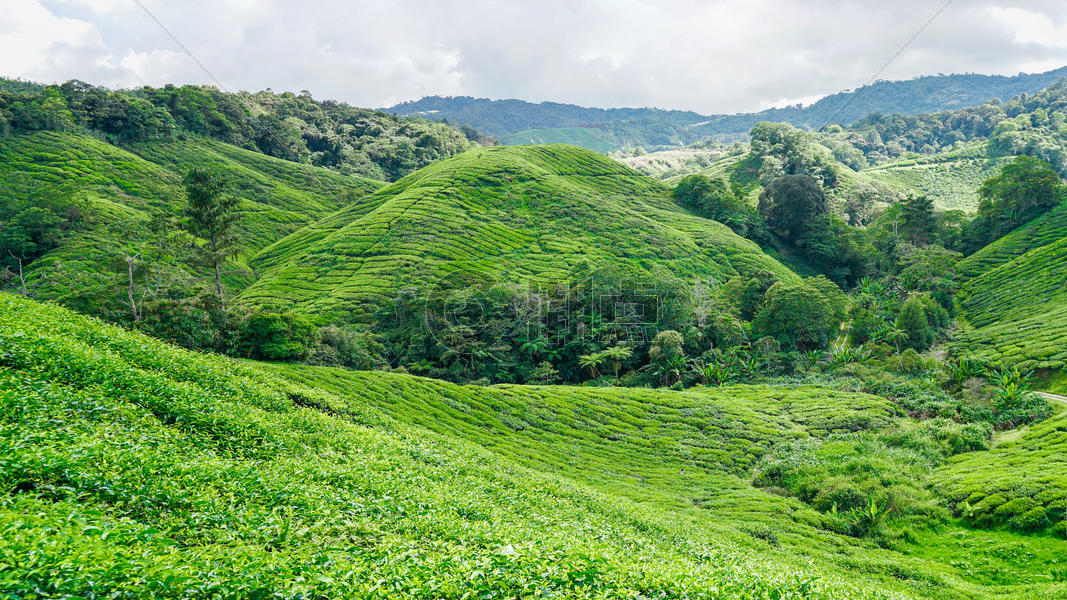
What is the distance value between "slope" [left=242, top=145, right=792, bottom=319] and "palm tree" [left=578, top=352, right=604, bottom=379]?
15009 millimetres

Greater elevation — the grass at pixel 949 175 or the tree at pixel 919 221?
the grass at pixel 949 175

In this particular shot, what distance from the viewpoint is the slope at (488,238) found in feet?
208

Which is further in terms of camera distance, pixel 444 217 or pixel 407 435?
pixel 444 217

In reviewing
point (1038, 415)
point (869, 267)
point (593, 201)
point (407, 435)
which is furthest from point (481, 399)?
point (869, 267)

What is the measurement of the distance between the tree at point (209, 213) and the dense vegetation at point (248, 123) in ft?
227

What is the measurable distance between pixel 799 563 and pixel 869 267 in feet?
280

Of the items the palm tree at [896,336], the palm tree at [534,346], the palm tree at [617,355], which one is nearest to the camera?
the palm tree at [617,355]

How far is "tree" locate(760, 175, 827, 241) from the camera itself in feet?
326

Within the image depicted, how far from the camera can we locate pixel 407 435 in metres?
22.1

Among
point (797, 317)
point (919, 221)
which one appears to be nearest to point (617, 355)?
point (797, 317)

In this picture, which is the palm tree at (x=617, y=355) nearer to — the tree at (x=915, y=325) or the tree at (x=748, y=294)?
Result: the tree at (x=748, y=294)

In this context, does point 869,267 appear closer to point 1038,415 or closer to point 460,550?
point 1038,415

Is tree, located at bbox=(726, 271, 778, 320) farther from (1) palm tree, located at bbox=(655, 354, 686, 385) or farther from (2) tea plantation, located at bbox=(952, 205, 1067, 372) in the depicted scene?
(2) tea plantation, located at bbox=(952, 205, 1067, 372)

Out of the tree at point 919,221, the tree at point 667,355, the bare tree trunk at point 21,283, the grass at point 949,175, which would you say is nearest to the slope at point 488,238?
the tree at point 667,355
